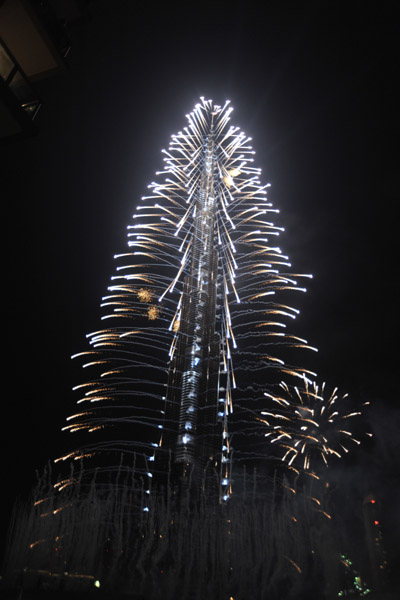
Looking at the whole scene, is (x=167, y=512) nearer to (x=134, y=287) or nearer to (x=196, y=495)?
(x=196, y=495)

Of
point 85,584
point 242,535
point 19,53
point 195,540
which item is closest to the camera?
point 19,53

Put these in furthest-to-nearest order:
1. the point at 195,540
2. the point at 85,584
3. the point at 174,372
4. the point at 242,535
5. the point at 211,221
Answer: the point at 211,221, the point at 174,372, the point at 242,535, the point at 195,540, the point at 85,584

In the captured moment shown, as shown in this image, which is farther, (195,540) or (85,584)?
(195,540)

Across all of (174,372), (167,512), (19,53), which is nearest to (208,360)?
(174,372)

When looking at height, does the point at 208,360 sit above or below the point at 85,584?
above

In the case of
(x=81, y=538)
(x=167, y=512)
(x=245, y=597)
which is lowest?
(x=245, y=597)

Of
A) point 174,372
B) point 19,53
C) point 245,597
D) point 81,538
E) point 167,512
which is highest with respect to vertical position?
point 19,53

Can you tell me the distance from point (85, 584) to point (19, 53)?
20.1 meters

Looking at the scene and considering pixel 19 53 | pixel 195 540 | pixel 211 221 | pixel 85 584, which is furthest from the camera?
pixel 211 221

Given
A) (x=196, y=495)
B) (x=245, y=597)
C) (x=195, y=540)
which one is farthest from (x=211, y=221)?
(x=245, y=597)

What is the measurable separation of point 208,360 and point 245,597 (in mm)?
13532

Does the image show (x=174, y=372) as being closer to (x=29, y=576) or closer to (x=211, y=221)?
(x=211, y=221)

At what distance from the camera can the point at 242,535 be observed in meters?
24.3

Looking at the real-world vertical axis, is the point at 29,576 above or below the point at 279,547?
below
